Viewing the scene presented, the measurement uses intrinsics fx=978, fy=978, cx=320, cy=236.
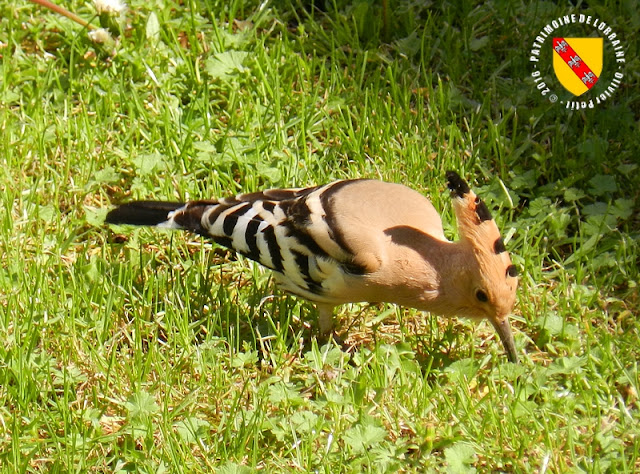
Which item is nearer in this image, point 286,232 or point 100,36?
point 286,232

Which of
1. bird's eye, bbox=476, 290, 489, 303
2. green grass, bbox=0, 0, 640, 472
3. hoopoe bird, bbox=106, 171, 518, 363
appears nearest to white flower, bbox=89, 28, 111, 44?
green grass, bbox=0, 0, 640, 472

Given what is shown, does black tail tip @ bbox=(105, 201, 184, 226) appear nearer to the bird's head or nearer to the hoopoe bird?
the hoopoe bird

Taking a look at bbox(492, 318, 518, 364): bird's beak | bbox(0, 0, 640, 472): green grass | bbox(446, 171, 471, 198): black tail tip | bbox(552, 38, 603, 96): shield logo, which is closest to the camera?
bbox(0, 0, 640, 472): green grass

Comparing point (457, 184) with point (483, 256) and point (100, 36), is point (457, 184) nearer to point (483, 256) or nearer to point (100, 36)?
point (483, 256)

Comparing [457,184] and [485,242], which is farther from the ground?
[457,184]

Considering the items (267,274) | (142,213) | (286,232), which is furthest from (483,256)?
(142,213)

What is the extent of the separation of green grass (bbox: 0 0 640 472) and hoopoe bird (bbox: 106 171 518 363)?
0.19 m

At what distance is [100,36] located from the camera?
4480 mm

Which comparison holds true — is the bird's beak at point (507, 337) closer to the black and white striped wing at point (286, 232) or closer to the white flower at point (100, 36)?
the black and white striped wing at point (286, 232)

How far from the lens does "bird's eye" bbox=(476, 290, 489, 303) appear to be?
326 cm

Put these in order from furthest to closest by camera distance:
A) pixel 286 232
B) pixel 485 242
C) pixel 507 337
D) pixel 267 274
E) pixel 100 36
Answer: pixel 100 36 < pixel 267 274 < pixel 286 232 < pixel 507 337 < pixel 485 242

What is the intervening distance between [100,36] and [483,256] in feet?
7.27

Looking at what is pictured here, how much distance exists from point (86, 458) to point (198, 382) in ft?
1.59

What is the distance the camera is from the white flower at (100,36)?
177 inches
